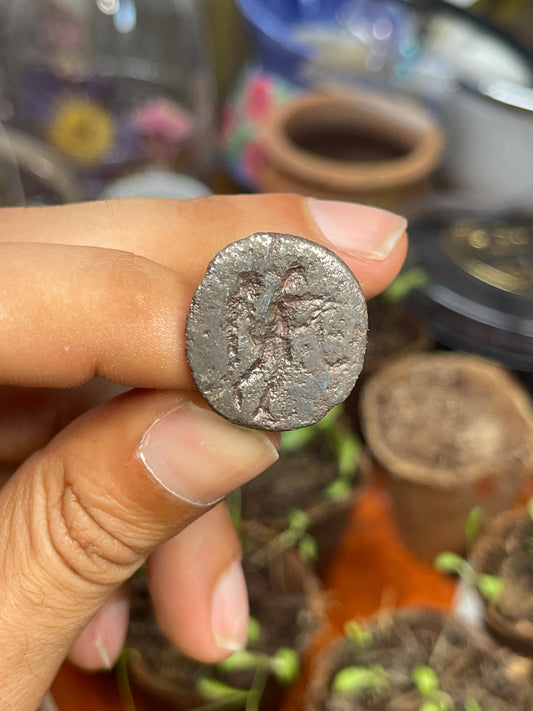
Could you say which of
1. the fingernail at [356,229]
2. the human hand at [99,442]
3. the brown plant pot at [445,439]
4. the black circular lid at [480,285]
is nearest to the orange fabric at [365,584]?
the brown plant pot at [445,439]

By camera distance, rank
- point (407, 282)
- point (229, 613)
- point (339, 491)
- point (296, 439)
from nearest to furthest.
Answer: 1. point (229, 613)
2. point (339, 491)
3. point (296, 439)
4. point (407, 282)

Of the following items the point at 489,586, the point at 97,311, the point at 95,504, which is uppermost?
the point at 97,311

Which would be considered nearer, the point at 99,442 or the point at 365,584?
the point at 99,442

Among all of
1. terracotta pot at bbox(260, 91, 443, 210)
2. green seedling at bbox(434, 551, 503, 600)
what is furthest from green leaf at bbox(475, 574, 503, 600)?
terracotta pot at bbox(260, 91, 443, 210)

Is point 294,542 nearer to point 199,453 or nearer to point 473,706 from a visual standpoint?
point 473,706

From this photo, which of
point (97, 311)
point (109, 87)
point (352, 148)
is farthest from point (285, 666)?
point (109, 87)

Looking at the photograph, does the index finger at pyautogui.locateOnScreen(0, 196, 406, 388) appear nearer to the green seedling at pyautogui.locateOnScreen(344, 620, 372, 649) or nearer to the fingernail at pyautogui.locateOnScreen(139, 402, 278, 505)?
the fingernail at pyautogui.locateOnScreen(139, 402, 278, 505)

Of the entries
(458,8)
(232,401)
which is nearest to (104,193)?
(458,8)
